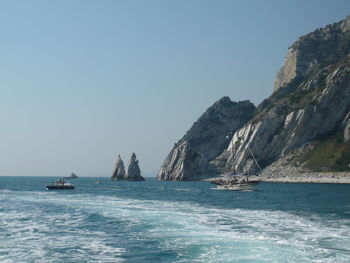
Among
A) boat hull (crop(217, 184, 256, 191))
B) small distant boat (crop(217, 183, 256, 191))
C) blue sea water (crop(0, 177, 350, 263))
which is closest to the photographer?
blue sea water (crop(0, 177, 350, 263))

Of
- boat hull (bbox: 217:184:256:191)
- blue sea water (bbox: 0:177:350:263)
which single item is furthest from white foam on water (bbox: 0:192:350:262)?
boat hull (bbox: 217:184:256:191)

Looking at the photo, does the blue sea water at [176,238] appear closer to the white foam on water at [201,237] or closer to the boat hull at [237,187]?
the white foam on water at [201,237]

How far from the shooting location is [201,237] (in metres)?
41.7

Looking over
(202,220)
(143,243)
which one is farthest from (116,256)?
(202,220)

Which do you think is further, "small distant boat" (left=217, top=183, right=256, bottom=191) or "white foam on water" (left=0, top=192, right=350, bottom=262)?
"small distant boat" (left=217, top=183, right=256, bottom=191)

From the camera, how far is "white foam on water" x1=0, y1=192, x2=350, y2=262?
33.7m

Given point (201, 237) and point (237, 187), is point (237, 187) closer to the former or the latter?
point (237, 187)

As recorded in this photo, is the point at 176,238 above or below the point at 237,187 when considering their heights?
below

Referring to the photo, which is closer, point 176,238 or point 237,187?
point 176,238

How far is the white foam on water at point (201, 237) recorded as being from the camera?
111 ft

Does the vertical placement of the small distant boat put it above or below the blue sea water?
above

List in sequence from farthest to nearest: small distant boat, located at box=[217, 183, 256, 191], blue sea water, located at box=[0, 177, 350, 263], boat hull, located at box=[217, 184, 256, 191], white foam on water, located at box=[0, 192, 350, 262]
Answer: small distant boat, located at box=[217, 183, 256, 191], boat hull, located at box=[217, 184, 256, 191], white foam on water, located at box=[0, 192, 350, 262], blue sea water, located at box=[0, 177, 350, 263]

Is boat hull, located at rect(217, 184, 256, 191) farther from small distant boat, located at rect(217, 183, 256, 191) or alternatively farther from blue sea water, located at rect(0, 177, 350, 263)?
blue sea water, located at rect(0, 177, 350, 263)

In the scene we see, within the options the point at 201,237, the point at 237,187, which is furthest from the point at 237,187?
the point at 201,237
